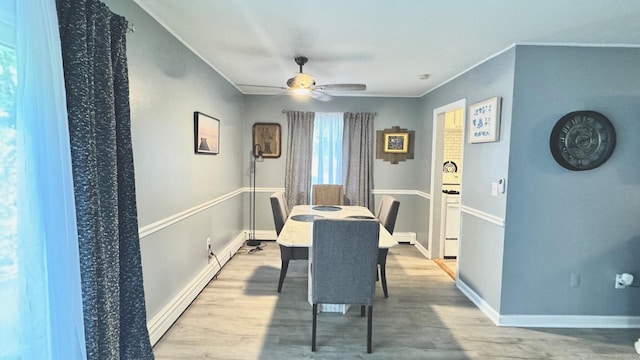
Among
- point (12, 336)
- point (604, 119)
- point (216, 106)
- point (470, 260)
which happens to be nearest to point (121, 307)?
point (12, 336)

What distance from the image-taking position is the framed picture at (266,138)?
16.5 ft

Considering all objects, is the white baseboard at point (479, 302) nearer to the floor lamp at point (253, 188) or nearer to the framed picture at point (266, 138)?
the floor lamp at point (253, 188)

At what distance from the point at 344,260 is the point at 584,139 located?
2.16 meters

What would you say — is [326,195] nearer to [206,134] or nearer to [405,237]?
[405,237]

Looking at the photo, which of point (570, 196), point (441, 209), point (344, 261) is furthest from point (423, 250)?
point (344, 261)

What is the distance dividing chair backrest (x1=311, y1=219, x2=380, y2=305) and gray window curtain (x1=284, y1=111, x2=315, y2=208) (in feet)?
9.21

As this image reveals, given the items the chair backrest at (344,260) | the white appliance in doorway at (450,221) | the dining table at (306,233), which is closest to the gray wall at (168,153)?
the dining table at (306,233)

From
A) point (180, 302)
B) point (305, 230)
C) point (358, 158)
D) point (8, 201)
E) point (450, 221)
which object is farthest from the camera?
point (358, 158)

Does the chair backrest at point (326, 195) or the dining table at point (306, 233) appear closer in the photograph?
the dining table at point (306, 233)

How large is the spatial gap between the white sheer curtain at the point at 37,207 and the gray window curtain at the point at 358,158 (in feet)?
13.1

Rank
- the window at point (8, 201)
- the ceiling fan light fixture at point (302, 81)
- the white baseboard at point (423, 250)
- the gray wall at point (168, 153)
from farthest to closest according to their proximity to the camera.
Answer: the white baseboard at point (423, 250) < the ceiling fan light fixture at point (302, 81) < the gray wall at point (168, 153) < the window at point (8, 201)

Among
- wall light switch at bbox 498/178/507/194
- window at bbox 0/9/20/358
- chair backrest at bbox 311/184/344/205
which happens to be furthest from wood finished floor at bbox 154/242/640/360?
chair backrest at bbox 311/184/344/205

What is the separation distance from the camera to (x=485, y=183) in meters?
2.98

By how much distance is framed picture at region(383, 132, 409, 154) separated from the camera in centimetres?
501
